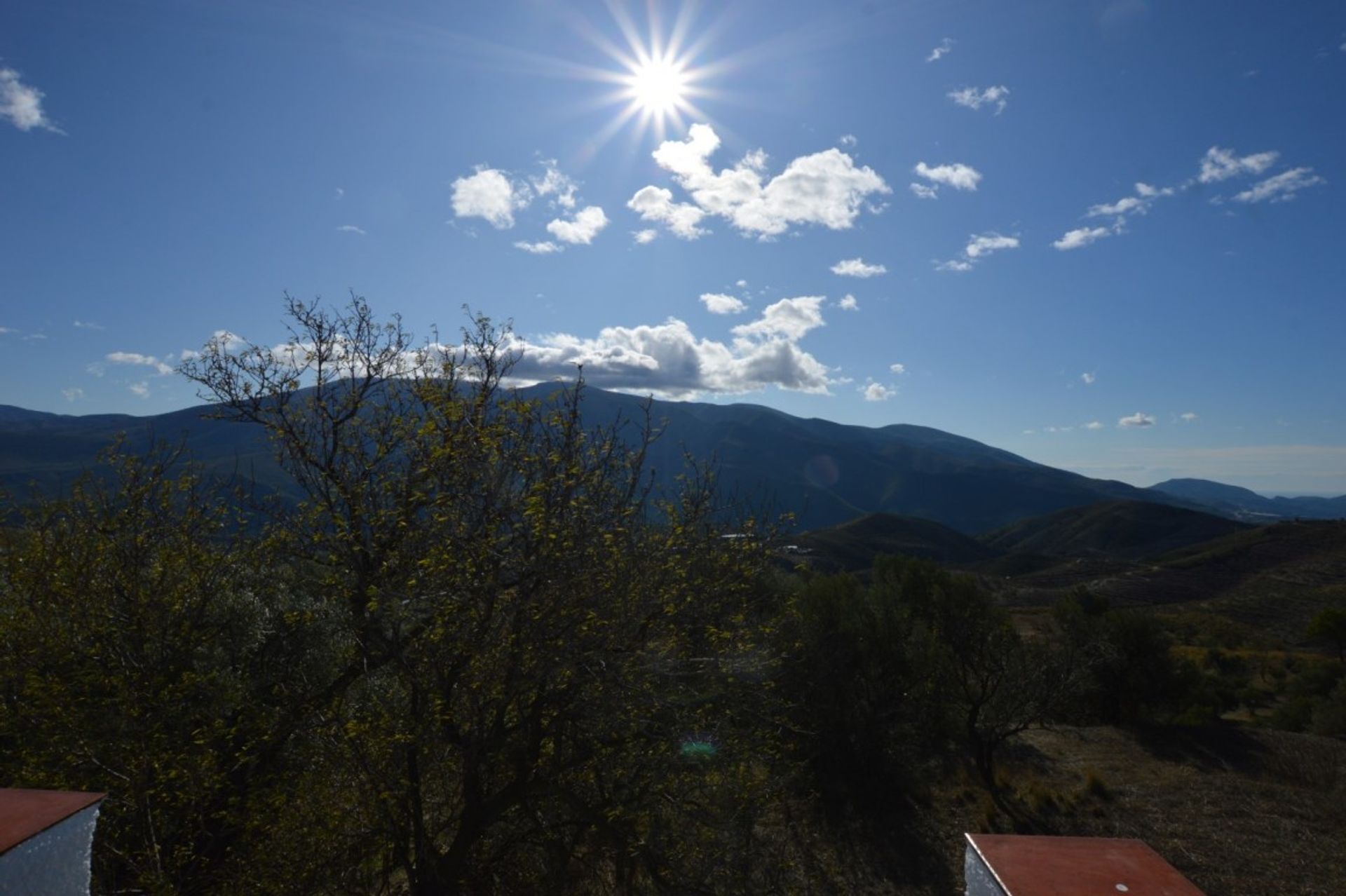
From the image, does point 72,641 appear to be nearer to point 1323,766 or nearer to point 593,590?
point 593,590

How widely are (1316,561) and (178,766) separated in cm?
10597

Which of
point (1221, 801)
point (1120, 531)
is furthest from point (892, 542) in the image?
point (1221, 801)

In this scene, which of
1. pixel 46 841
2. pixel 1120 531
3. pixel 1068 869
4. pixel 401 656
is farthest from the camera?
pixel 1120 531

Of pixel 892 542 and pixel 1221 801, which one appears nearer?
pixel 1221 801

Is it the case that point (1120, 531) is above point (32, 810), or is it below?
below

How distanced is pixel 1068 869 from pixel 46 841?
121 inches

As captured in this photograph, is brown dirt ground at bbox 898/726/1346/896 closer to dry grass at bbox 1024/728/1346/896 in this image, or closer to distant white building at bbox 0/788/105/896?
dry grass at bbox 1024/728/1346/896

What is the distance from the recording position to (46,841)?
212 cm

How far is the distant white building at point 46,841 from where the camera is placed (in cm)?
202

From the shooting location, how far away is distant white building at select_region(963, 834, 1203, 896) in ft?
6.16

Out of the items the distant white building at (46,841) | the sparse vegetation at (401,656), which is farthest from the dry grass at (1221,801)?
the distant white building at (46,841)

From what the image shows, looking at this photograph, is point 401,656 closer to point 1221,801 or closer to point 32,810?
point 32,810

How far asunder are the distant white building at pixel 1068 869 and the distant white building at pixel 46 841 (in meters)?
2.78

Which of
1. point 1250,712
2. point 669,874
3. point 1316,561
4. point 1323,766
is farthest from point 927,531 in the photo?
point 669,874
